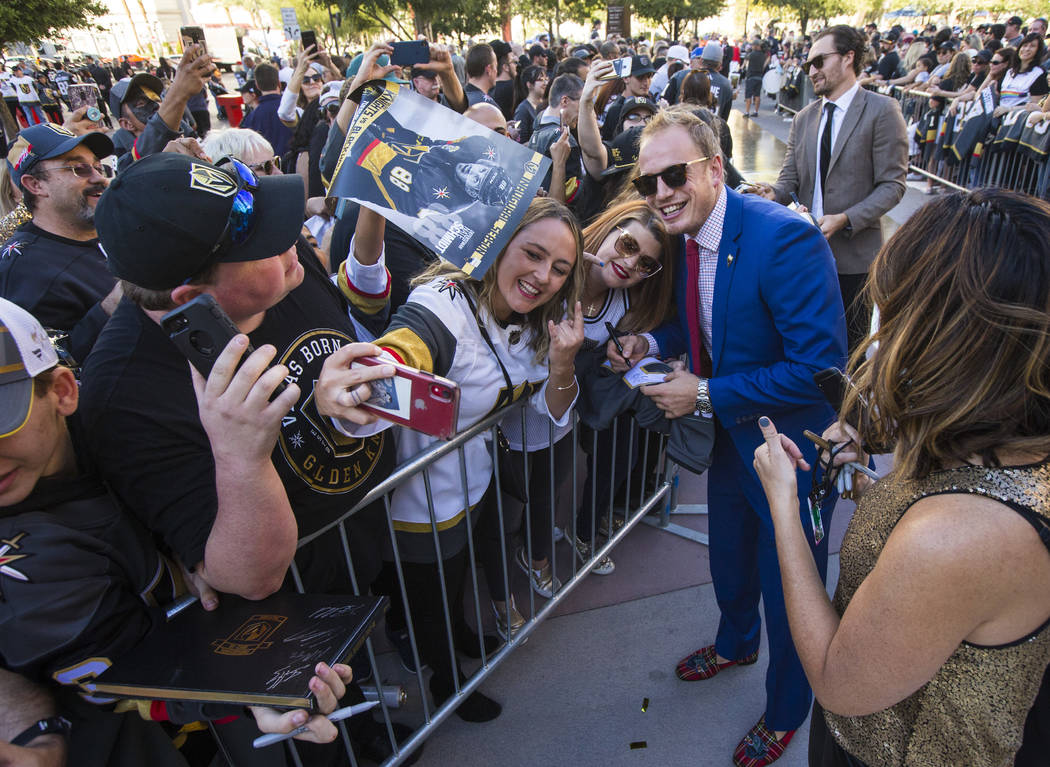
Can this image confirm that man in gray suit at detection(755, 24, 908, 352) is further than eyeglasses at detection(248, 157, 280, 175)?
Yes

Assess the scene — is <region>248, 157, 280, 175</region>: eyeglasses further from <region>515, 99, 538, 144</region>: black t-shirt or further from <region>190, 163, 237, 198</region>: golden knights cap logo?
<region>515, 99, 538, 144</region>: black t-shirt

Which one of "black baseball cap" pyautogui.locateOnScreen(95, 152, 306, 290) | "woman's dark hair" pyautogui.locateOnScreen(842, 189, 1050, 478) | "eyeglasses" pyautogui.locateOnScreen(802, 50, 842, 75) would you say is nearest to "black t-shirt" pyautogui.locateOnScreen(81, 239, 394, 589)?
"black baseball cap" pyautogui.locateOnScreen(95, 152, 306, 290)

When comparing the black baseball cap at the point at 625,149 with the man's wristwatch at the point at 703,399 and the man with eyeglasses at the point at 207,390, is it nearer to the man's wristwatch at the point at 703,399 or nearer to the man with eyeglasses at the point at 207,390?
the man's wristwatch at the point at 703,399

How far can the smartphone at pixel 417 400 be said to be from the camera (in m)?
1.45

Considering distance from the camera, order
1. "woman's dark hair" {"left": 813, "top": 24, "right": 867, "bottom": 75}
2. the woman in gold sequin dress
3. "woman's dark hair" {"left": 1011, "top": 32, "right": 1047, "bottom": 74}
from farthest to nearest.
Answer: "woman's dark hair" {"left": 1011, "top": 32, "right": 1047, "bottom": 74}
"woman's dark hair" {"left": 813, "top": 24, "right": 867, "bottom": 75}
the woman in gold sequin dress

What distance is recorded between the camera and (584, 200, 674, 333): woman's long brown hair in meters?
2.60

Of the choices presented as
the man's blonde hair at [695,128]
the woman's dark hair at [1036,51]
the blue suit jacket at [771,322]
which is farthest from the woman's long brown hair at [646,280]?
the woman's dark hair at [1036,51]

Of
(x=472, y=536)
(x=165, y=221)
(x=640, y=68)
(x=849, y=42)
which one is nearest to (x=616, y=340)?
(x=472, y=536)

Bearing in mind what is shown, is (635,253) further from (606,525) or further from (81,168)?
(81,168)

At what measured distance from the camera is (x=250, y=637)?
1447mm

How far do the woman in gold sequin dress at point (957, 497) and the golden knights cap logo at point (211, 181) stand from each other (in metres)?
1.53

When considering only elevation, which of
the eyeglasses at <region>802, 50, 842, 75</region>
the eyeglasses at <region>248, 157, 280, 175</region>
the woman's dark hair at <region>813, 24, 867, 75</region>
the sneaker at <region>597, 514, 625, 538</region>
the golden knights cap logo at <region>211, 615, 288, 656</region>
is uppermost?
the woman's dark hair at <region>813, 24, 867, 75</region>

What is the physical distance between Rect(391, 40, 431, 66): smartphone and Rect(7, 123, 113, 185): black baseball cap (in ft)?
5.87

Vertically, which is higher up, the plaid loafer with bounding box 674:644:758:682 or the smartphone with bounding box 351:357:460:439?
the smartphone with bounding box 351:357:460:439
